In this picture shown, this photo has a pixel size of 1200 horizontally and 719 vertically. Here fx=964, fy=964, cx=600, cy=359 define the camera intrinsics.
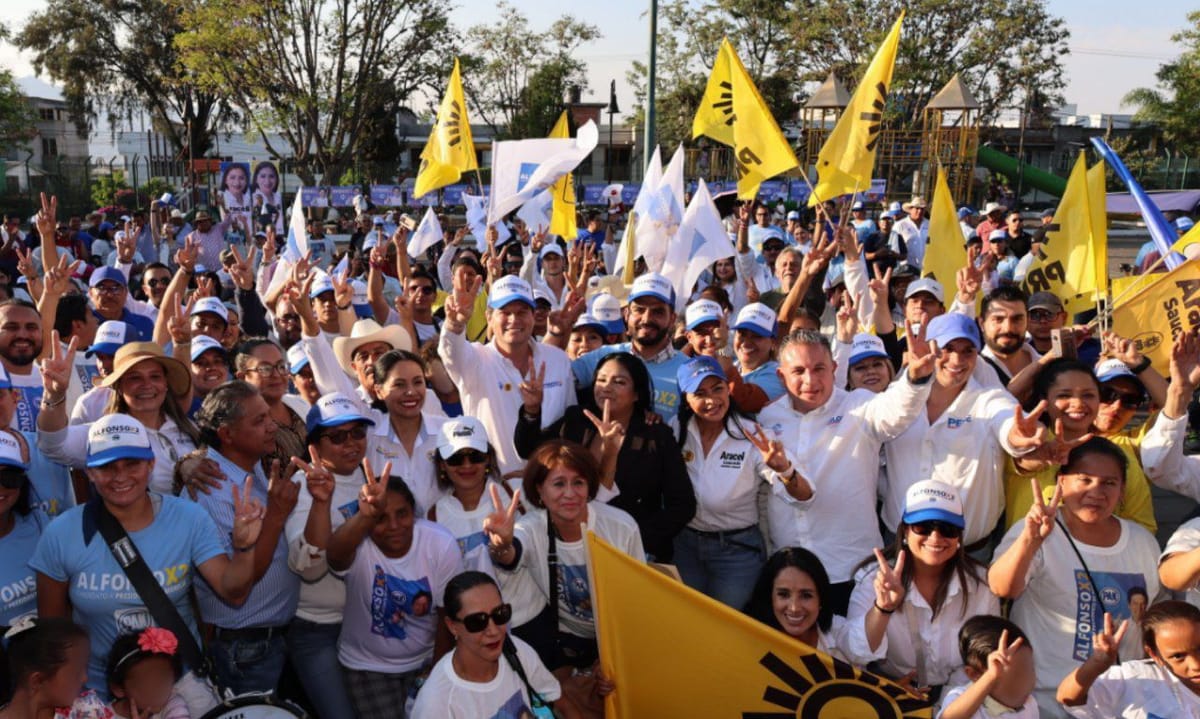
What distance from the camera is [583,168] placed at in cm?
5116

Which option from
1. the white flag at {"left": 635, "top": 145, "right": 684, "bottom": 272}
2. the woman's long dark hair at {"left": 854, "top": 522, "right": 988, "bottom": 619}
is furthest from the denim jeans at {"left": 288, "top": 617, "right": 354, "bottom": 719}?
the white flag at {"left": 635, "top": 145, "right": 684, "bottom": 272}

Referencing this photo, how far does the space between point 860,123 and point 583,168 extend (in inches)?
1745

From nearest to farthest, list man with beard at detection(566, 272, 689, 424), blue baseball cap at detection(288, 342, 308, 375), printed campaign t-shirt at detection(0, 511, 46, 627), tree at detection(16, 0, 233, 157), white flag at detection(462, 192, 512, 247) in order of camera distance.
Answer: printed campaign t-shirt at detection(0, 511, 46, 627) → man with beard at detection(566, 272, 689, 424) → blue baseball cap at detection(288, 342, 308, 375) → white flag at detection(462, 192, 512, 247) → tree at detection(16, 0, 233, 157)

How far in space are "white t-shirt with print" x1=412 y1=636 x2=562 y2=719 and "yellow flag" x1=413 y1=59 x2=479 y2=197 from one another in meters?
6.36

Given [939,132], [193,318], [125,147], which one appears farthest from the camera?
[125,147]

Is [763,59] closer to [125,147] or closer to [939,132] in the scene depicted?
[939,132]

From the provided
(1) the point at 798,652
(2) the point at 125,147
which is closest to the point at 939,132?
(1) the point at 798,652

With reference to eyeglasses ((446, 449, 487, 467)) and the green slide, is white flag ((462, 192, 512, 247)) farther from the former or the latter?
the green slide

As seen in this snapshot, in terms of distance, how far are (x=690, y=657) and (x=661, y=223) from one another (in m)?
5.51

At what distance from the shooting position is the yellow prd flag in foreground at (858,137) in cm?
762

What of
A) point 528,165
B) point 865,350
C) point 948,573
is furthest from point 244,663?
→ point 528,165

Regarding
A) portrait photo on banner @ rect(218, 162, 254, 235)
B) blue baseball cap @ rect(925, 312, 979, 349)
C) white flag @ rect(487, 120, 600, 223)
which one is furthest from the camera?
portrait photo on banner @ rect(218, 162, 254, 235)

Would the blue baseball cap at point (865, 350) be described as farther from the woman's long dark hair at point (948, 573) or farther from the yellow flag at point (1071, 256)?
the yellow flag at point (1071, 256)

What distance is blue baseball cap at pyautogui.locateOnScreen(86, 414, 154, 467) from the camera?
3.36 meters
